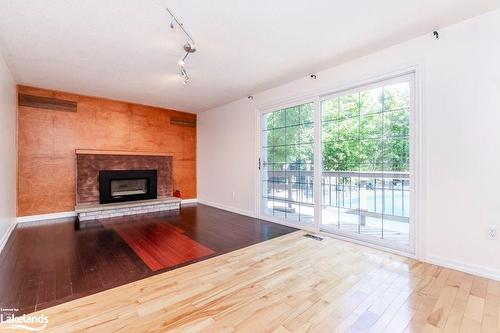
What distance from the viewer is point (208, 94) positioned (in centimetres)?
495

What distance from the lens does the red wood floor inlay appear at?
277 centimetres

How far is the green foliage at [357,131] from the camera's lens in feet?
9.82

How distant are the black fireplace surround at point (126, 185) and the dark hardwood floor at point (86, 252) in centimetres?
75

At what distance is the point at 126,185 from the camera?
18.2 feet

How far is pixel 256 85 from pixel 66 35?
275 centimetres

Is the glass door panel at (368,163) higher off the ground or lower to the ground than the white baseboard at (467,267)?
higher

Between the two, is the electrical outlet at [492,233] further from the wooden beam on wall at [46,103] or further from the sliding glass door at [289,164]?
the wooden beam on wall at [46,103]

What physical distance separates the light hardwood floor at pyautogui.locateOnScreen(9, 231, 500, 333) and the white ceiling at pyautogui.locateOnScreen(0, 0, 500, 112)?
A: 2.52 m

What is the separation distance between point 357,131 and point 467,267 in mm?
1916

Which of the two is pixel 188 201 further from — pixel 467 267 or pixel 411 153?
pixel 467 267

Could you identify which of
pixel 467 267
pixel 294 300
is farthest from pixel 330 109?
pixel 294 300

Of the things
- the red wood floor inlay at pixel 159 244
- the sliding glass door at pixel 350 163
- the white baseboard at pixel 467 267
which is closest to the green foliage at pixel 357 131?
the sliding glass door at pixel 350 163

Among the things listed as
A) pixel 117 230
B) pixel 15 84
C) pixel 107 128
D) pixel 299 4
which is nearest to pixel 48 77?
pixel 15 84

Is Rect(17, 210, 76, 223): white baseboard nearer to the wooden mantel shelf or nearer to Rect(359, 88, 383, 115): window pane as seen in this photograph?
the wooden mantel shelf
